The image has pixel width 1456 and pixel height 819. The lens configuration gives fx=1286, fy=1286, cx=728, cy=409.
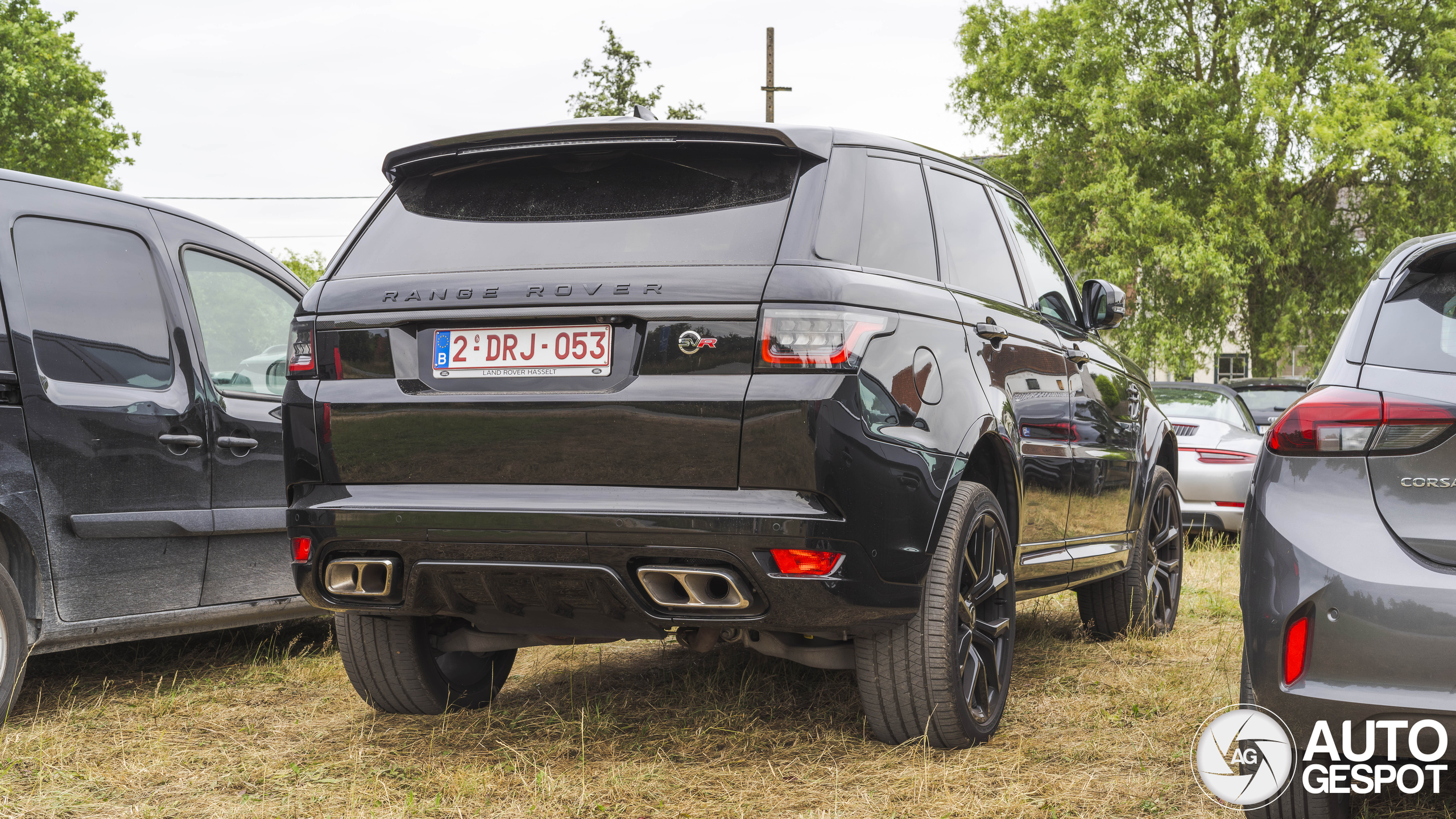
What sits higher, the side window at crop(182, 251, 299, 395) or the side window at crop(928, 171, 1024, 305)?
the side window at crop(928, 171, 1024, 305)

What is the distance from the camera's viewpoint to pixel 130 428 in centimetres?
452

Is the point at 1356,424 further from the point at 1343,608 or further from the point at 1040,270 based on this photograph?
the point at 1040,270

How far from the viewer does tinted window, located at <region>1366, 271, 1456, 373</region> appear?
8.62 ft

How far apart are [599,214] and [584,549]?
907 millimetres

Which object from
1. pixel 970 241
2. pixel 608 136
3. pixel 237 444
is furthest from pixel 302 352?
pixel 970 241

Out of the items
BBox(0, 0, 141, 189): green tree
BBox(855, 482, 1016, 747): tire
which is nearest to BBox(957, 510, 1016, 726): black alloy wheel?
BBox(855, 482, 1016, 747): tire

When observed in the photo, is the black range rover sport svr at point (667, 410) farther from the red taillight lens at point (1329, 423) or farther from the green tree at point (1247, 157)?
the green tree at point (1247, 157)

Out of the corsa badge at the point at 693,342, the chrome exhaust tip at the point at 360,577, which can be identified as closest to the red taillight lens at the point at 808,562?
the corsa badge at the point at 693,342

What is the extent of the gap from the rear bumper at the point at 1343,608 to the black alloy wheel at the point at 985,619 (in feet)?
3.57

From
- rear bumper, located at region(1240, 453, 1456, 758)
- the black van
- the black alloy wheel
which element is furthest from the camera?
the black van

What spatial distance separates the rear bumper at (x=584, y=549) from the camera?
309 cm

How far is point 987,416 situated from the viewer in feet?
12.4

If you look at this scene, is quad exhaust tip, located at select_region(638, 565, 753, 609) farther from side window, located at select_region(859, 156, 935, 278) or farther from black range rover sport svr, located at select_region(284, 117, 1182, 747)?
side window, located at select_region(859, 156, 935, 278)

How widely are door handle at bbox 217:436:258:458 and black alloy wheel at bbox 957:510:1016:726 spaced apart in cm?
283
